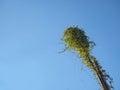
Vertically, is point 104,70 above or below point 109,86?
above

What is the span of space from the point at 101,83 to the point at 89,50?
424cm

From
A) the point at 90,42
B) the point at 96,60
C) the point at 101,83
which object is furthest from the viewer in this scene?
the point at 90,42

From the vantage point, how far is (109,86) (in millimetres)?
21672

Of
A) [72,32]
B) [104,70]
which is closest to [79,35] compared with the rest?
[72,32]

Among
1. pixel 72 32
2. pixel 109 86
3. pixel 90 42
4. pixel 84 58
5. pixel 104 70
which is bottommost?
pixel 109 86

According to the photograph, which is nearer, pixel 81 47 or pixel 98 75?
pixel 98 75

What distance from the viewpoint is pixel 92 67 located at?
2272 cm

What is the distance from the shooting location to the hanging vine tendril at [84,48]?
22027 mm

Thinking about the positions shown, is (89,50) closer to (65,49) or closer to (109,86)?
(65,49)

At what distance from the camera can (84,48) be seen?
23.9 m

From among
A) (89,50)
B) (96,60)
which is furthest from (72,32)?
(96,60)

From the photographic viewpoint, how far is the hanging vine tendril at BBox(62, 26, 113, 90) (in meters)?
22.0

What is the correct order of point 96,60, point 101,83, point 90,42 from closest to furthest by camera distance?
point 101,83
point 96,60
point 90,42

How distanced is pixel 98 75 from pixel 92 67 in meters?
1.16
